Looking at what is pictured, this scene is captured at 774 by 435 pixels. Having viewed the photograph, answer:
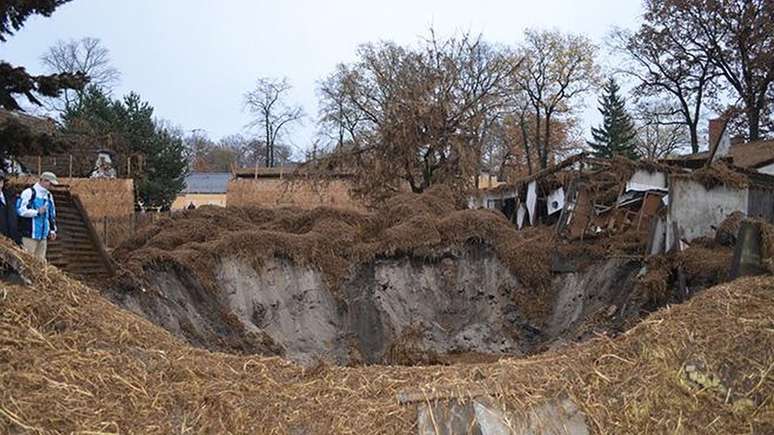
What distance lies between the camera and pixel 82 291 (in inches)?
264

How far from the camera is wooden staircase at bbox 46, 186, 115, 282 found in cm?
1316

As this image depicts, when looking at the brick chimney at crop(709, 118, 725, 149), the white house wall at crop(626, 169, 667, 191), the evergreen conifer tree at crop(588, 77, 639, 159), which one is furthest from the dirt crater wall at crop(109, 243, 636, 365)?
the evergreen conifer tree at crop(588, 77, 639, 159)

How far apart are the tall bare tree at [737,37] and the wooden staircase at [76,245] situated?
29640 mm

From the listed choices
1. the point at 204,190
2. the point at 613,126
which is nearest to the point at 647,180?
Answer: the point at 613,126

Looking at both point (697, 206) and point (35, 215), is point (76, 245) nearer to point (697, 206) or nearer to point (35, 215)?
point (35, 215)

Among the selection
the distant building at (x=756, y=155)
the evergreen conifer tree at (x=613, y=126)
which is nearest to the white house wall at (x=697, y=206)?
the distant building at (x=756, y=155)

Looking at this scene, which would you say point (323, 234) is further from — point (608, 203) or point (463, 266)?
point (608, 203)

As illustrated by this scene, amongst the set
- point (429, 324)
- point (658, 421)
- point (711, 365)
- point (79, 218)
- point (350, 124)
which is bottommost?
point (429, 324)

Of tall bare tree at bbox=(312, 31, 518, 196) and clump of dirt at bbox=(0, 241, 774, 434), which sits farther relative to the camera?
tall bare tree at bbox=(312, 31, 518, 196)

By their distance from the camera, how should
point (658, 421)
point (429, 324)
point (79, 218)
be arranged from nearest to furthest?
point (658, 421) → point (79, 218) → point (429, 324)

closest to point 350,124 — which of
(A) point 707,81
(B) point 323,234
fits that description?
(A) point 707,81

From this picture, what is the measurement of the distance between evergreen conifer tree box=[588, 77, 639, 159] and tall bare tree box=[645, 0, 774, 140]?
13675 mm

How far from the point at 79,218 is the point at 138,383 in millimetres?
9676

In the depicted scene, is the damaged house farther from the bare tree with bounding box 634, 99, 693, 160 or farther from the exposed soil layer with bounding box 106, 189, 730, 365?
the bare tree with bounding box 634, 99, 693, 160
